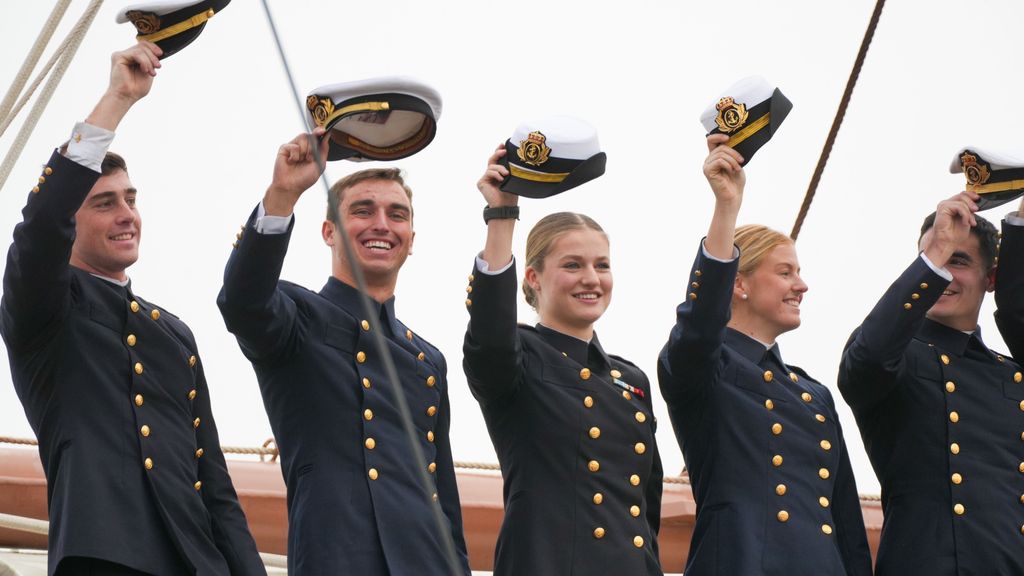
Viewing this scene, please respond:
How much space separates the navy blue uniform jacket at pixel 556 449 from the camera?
3.46 meters

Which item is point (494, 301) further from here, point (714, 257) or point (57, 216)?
point (57, 216)

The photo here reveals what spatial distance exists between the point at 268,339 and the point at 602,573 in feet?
2.68

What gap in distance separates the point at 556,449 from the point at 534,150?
2.05 ft

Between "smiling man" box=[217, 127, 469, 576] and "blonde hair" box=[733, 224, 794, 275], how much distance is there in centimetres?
84

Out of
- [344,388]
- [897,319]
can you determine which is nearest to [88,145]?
[344,388]

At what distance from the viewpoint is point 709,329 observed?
3.68m

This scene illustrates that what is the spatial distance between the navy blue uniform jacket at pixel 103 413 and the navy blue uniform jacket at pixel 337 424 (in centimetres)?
17

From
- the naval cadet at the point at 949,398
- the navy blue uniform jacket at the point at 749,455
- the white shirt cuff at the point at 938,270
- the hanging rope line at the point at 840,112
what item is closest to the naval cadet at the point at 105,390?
the navy blue uniform jacket at the point at 749,455

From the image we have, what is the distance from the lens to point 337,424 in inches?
134

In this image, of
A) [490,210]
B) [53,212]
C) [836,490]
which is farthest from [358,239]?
[836,490]

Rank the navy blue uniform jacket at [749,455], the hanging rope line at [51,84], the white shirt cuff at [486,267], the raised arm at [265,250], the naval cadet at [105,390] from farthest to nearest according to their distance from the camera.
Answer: the hanging rope line at [51,84]
the navy blue uniform jacket at [749,455]
the white shirt cuff at [486,267]
the raised arm at [265,250]
the naval cadet at [105,390]

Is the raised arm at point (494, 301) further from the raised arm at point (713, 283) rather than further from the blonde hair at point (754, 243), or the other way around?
the blonde hair at point (754, 243)

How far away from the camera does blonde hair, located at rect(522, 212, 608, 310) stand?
152 inches

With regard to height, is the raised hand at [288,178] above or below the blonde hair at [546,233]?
above
